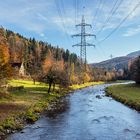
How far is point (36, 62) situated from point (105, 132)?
16381cm

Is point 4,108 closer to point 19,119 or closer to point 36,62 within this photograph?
point 19,119

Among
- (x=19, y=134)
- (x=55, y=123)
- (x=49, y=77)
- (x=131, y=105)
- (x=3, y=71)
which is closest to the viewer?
(x=19, y=134)

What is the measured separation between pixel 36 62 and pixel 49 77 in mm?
111921

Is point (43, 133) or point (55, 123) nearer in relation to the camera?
point (43, 133)

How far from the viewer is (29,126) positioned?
39438 mm

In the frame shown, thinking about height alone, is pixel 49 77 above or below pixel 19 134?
above

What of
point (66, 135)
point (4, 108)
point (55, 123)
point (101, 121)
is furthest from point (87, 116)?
point (66, 135)

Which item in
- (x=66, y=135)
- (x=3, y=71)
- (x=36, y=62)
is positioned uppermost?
(x=36, y=62)

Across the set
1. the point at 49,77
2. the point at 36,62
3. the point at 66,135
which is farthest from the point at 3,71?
the point at 36,62

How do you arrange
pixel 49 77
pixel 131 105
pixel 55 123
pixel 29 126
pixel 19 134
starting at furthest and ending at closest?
pixel 49 77 < pixel 131 105 < pixel 55 123 < pixel 29 126 < pixel 19 134

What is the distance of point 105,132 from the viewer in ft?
120

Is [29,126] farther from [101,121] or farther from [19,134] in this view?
[101,121]

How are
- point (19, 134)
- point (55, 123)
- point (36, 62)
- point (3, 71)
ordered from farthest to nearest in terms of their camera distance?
point (36, 62), point (3, 71), point (55, 123), point (19, 134)

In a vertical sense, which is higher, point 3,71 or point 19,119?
point 3,71
